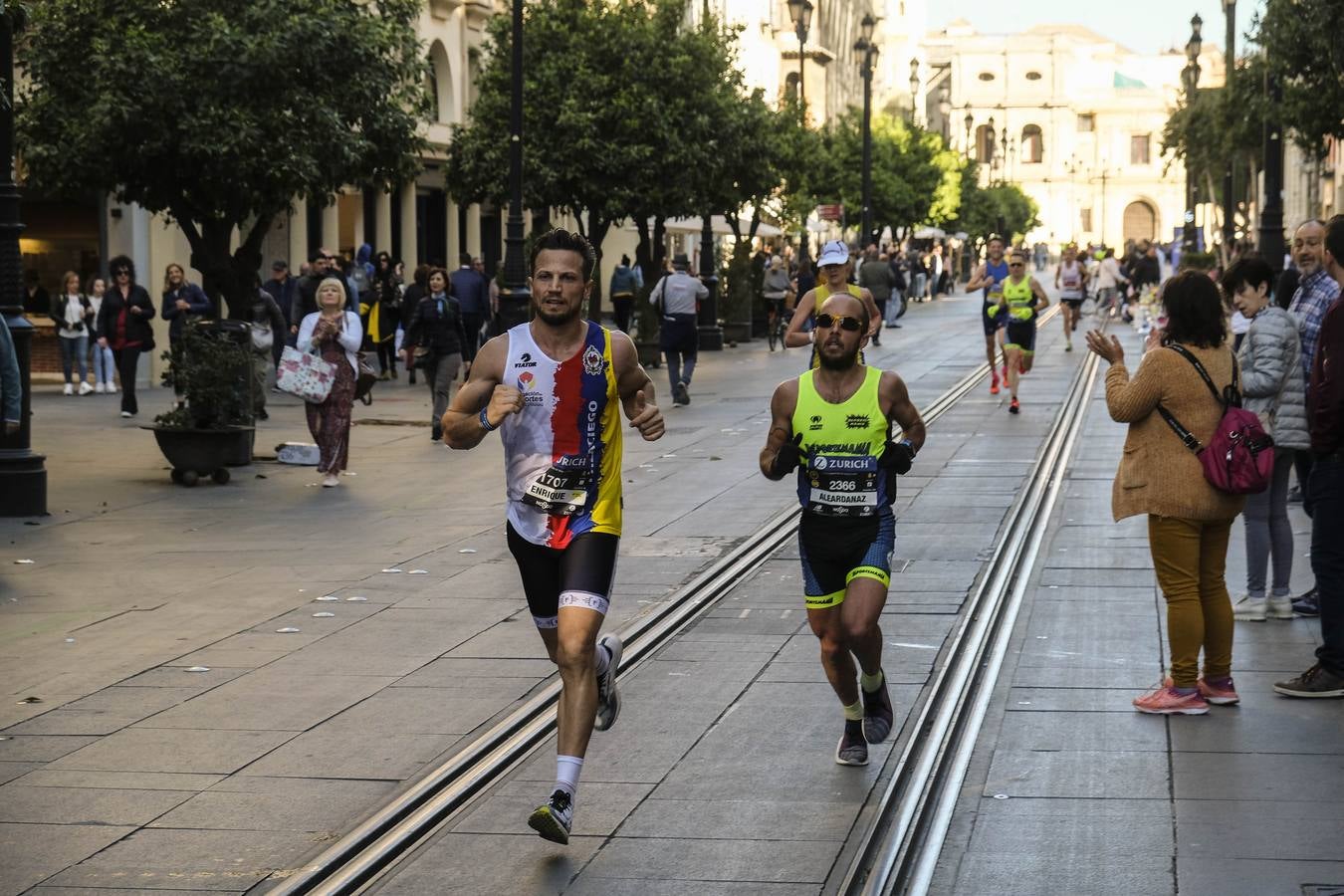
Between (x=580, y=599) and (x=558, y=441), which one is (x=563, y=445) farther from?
(x=580, y=599)

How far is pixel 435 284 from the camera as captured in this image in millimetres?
19000

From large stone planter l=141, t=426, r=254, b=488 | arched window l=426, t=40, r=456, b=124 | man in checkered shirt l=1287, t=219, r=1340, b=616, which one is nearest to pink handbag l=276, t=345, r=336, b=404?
large stone planter l=141, t=426, r=254, b=488

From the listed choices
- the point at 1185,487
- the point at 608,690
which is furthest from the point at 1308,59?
the point at 608,690

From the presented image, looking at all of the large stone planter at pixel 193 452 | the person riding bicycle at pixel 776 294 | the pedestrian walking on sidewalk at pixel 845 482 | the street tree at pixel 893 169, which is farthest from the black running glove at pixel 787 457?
the street tree at pixel 893 169

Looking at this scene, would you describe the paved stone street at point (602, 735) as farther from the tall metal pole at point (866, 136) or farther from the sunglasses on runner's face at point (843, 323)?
the tall metal pole at point (866, 136)

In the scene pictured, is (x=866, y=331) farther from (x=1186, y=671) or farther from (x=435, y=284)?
(x=435, y=284)

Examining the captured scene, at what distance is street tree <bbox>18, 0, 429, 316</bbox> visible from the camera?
21.6m

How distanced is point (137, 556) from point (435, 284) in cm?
708

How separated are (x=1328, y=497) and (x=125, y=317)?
16.9 m

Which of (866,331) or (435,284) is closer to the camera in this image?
(866,331)

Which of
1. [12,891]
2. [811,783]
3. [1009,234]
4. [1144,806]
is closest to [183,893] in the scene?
[12,891]

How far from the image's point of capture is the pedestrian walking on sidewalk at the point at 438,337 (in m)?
19.2

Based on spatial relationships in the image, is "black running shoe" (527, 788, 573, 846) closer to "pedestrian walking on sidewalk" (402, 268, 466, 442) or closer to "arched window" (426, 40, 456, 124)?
"pedestrian walking on sidewalk" (402, 268, 466, 442)

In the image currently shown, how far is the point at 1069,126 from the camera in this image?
148 m
